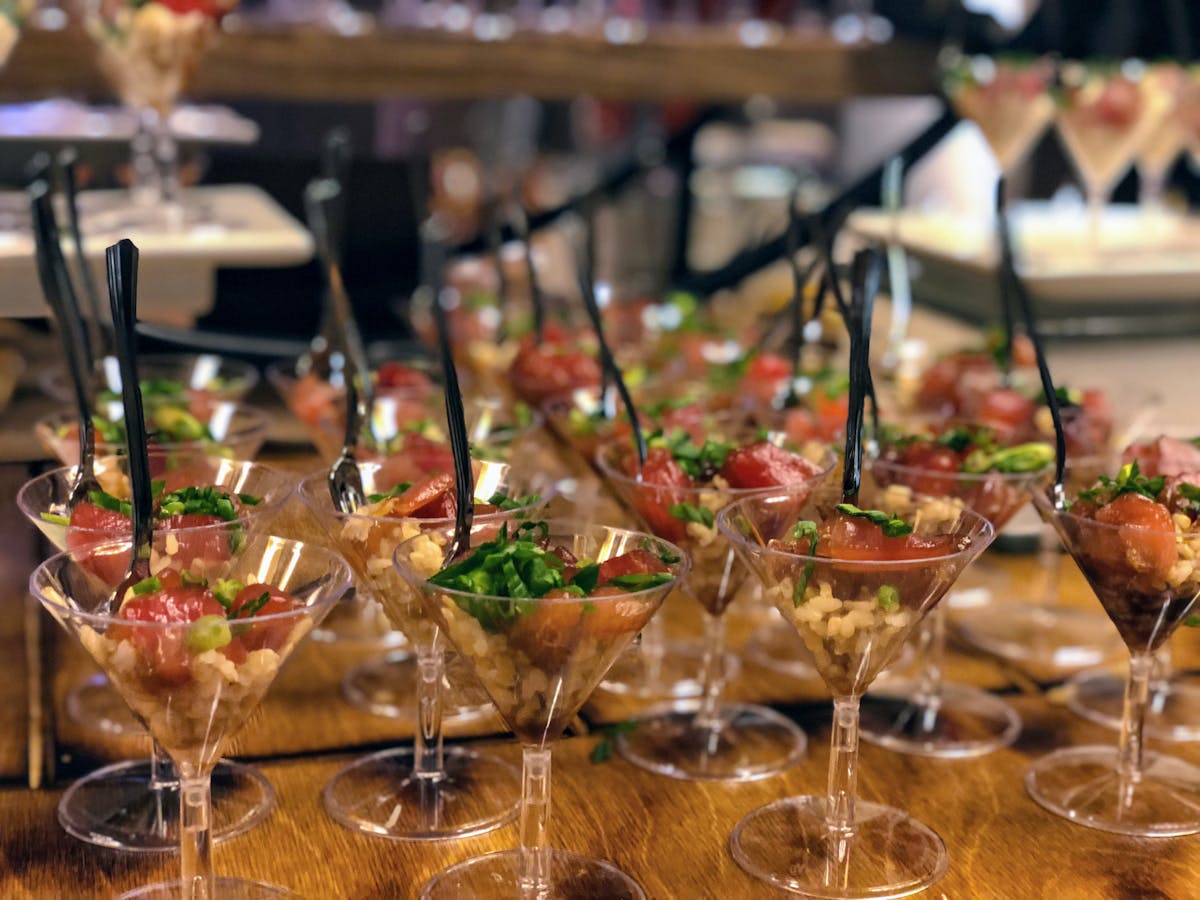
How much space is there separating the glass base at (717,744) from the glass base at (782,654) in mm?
119

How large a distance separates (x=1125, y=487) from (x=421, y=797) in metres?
0.67

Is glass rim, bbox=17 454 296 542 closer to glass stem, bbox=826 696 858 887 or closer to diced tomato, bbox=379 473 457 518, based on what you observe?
diced tomato, bbox=379 473 457 518

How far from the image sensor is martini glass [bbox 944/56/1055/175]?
2426 mm

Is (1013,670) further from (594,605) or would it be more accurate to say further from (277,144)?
(277,144)

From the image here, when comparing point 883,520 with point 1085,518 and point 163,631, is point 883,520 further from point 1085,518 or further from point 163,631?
point 163,631

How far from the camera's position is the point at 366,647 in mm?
1706

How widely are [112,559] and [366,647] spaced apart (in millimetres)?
613

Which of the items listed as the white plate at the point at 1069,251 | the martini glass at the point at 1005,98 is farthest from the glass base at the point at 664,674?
the martini glass at the point at 1005,98

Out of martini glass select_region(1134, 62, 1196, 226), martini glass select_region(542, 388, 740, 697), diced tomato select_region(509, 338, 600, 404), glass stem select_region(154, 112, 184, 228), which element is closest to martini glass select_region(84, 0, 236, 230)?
glass stem select_region(154, 112, 184, 228)

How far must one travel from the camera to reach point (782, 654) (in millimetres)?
1711

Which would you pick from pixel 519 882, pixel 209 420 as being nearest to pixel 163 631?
pixel 519 882

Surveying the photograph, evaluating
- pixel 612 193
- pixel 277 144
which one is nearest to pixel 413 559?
pixel 612 193

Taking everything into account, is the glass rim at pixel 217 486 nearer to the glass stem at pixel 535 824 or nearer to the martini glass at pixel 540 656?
the martini glass at pixel 540 656

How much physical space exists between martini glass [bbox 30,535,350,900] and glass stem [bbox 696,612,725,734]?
0.49 metres
